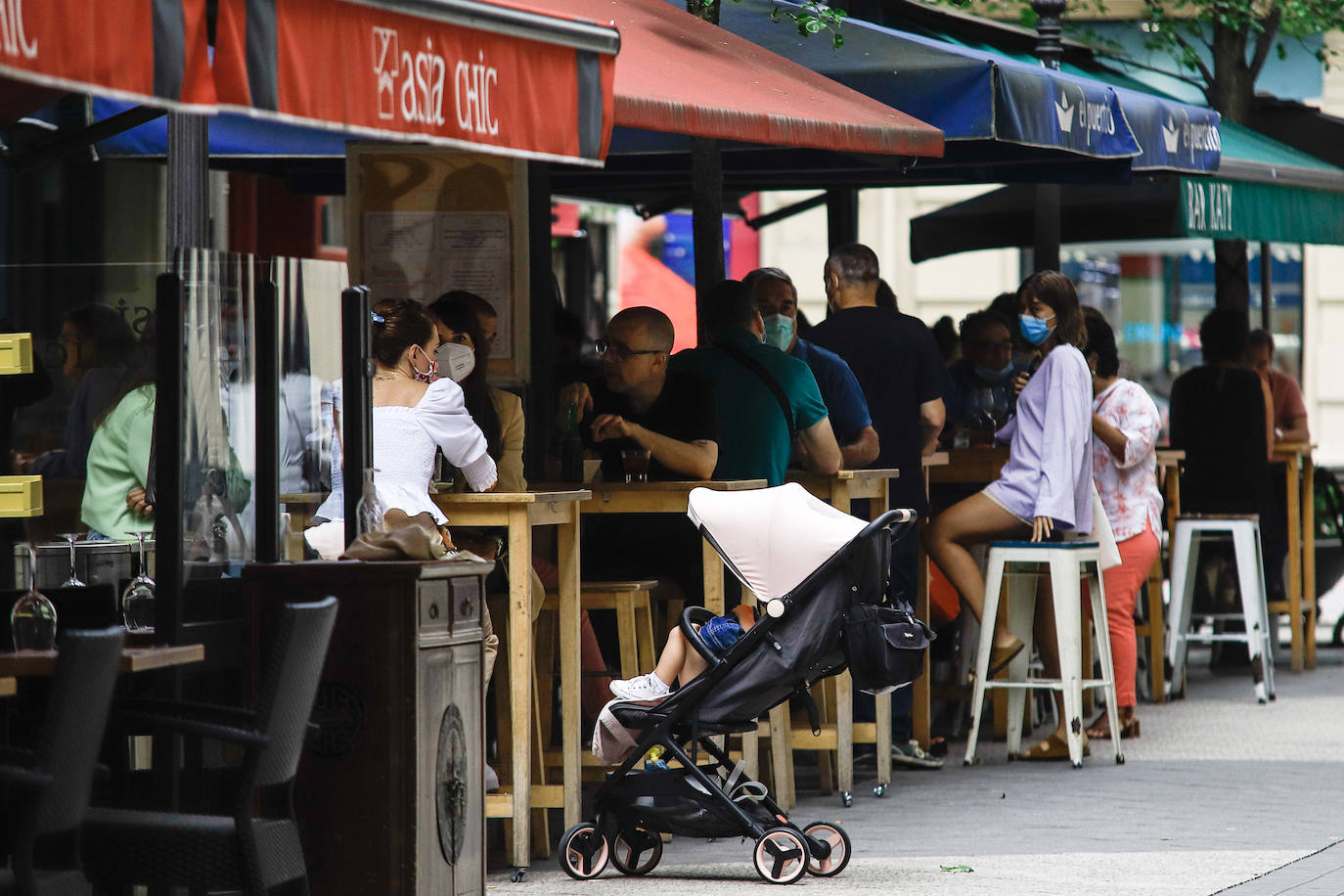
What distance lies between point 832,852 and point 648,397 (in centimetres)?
192

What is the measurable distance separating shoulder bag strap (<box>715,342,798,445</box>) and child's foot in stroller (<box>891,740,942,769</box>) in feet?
5.49

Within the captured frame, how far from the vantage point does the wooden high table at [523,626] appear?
668cm

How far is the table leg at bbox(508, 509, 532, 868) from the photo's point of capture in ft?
21.9

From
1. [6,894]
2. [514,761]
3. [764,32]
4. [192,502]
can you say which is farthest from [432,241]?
[6,894]

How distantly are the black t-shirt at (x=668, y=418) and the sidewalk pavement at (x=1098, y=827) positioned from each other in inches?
52.5

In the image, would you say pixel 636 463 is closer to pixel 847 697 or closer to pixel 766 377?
pixel 766 377

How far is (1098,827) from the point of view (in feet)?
25.3

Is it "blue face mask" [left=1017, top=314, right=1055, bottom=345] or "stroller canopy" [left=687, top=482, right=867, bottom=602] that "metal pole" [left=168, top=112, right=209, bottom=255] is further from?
"blue face mask" [left=1017, top=314, right=1055, bottom=345]

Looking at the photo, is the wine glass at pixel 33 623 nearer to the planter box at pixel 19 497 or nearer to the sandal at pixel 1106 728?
the planter box at pixel 19 497

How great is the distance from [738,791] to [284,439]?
1.85m

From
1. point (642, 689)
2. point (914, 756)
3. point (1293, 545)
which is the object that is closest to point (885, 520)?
point (642, 689)

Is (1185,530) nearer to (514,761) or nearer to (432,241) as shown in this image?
(432,241)

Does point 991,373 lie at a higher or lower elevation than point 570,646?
higher

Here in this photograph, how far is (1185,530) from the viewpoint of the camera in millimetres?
11273
